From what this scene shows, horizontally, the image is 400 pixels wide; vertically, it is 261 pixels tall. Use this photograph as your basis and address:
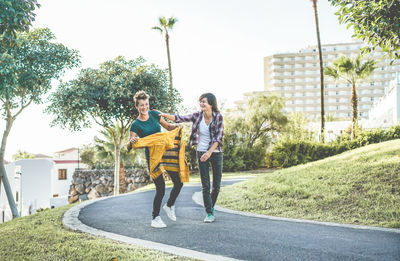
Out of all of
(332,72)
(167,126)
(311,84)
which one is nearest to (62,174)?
(332,72)

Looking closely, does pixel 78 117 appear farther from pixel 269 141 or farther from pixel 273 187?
pixel 269 141

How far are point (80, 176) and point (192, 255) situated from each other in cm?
2847

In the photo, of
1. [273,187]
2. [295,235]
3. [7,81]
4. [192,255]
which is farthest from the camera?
[7,81]

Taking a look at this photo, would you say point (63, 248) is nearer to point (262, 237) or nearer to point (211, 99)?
point (262, 237)

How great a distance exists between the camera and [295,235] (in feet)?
16.4

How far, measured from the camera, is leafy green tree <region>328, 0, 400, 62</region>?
6.97 meters

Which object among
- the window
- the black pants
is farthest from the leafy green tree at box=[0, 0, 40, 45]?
the window

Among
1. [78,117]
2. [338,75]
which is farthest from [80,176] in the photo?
[338,75]

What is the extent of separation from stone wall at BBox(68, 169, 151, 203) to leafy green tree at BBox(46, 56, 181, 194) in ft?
36.5

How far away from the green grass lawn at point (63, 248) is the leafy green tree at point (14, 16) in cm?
394

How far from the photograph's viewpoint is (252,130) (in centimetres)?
3083

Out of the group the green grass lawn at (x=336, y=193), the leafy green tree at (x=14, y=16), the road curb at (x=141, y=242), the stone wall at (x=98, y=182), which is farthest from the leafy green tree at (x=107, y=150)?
the road curb at (x=141, y=242)

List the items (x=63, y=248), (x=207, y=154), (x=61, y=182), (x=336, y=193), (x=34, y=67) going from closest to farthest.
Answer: (x=63, y=248), (x=207, y=154), (x=336, y=193), (x=34, y=67), (x=61, y=182)

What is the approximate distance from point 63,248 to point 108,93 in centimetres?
1318
